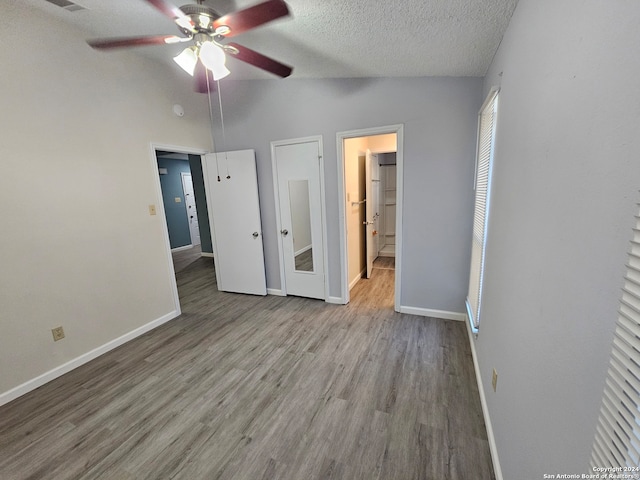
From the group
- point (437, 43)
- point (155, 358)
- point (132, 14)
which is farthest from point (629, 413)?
point (132, 14)

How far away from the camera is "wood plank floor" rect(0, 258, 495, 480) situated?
4.84 feet

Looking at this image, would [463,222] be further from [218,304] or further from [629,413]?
[218,304]

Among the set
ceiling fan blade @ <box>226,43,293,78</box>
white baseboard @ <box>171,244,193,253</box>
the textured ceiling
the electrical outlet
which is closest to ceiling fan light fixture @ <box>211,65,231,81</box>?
ceiling fan blade @ <box>226,43,293,78</box>

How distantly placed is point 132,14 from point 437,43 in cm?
231

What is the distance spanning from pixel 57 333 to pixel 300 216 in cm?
258

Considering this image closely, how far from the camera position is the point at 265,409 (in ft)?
6.03

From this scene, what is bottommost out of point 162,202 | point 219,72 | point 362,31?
point 162,202

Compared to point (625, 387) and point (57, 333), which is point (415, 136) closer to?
point (625, 387)

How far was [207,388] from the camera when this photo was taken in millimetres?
2066

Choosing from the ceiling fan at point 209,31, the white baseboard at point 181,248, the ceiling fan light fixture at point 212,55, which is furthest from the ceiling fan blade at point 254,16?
the white baseboard at point 181,248

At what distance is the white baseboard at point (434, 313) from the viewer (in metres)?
2.87

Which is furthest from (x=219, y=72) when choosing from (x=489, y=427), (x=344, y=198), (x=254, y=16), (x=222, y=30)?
(x=489, y=427)

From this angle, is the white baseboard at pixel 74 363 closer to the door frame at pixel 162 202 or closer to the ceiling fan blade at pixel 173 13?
the door frame at pixel 162 202

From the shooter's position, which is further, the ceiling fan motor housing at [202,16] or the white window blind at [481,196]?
the white window blind at [481,196]
